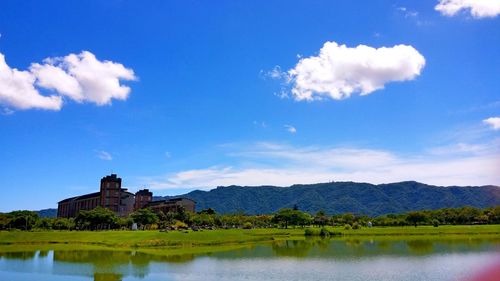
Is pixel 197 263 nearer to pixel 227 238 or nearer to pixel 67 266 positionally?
pixel 67 266

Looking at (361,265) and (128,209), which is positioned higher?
(128,209)

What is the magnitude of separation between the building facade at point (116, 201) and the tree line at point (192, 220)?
16.5 m

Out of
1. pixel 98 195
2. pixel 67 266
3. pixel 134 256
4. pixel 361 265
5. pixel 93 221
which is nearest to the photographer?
pixel 361 265

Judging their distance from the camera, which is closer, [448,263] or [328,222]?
[448,263]

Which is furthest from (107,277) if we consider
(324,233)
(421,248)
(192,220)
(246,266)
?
(192,220)

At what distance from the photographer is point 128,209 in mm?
162500

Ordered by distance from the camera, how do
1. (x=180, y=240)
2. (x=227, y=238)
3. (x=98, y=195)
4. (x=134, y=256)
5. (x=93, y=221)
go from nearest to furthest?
(x=134, y=256), (x=180, y=240), (x=227, y=238), (x=93, y=221), (x=98, y=195)

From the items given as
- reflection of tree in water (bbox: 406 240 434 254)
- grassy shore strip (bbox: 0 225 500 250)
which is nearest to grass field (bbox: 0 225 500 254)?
grassy shore strip (bbox: 0 225 500 250)

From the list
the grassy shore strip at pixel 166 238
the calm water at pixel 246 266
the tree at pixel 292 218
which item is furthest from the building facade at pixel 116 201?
the calm water at pixel 246 266

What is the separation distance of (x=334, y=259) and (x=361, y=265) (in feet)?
19.5

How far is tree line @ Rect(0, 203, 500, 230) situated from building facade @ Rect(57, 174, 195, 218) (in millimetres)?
16451

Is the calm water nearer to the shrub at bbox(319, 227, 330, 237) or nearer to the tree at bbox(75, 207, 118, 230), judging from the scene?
the shrub at bbox(319, 227, 330, 237)

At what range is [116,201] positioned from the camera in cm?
15588

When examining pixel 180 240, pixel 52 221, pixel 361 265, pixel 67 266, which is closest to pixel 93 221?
pixel 52 221
